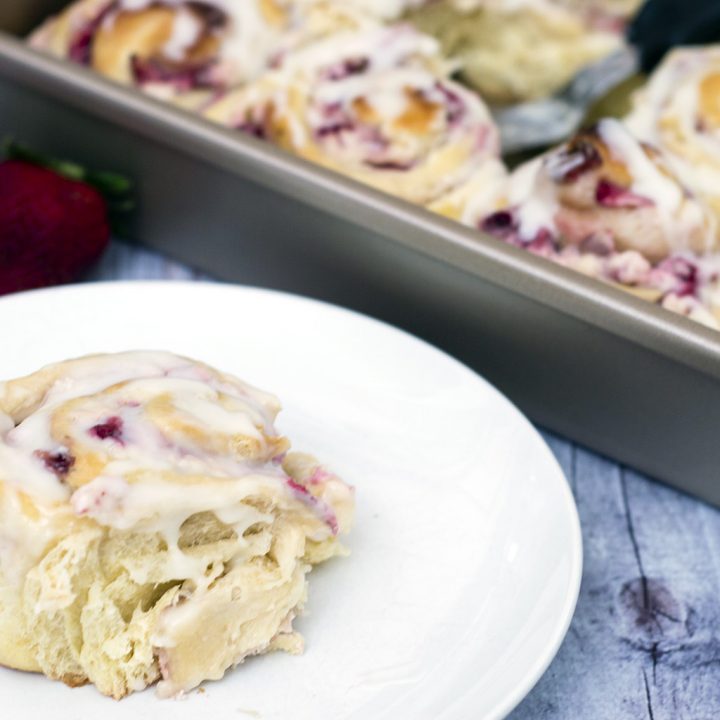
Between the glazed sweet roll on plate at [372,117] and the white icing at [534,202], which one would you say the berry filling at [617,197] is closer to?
the white icing at [534,202]

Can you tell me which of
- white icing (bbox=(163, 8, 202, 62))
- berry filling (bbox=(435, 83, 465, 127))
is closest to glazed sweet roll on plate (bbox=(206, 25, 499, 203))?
berry filling (bbox=(435, 83, 465, 127))

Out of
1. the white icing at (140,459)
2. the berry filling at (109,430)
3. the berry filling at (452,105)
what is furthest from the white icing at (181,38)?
the berry filling at (109,430)

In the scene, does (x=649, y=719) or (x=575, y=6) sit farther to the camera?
(x=575, y=6)

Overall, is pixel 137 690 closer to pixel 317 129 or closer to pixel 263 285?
pixel 263 285

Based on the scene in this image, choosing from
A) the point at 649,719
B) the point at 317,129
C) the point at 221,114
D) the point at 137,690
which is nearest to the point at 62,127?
the point at 221,114

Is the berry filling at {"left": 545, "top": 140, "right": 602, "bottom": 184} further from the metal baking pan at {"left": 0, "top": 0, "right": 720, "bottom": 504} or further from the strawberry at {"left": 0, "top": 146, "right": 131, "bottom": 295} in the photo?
the strawberry at {"left": 0, "top": 146, "right": 131, "bottom": 295}

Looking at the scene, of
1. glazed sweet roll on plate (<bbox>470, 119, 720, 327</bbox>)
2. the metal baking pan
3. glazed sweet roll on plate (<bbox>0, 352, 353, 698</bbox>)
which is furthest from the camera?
glazed sweet roll on plate (<bbox>470, 119, 720, 327</bbox>)

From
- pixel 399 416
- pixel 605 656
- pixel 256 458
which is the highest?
pixel 256 458

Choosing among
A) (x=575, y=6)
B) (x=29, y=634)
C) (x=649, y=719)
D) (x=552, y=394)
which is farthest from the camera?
(x=575, y=6)
